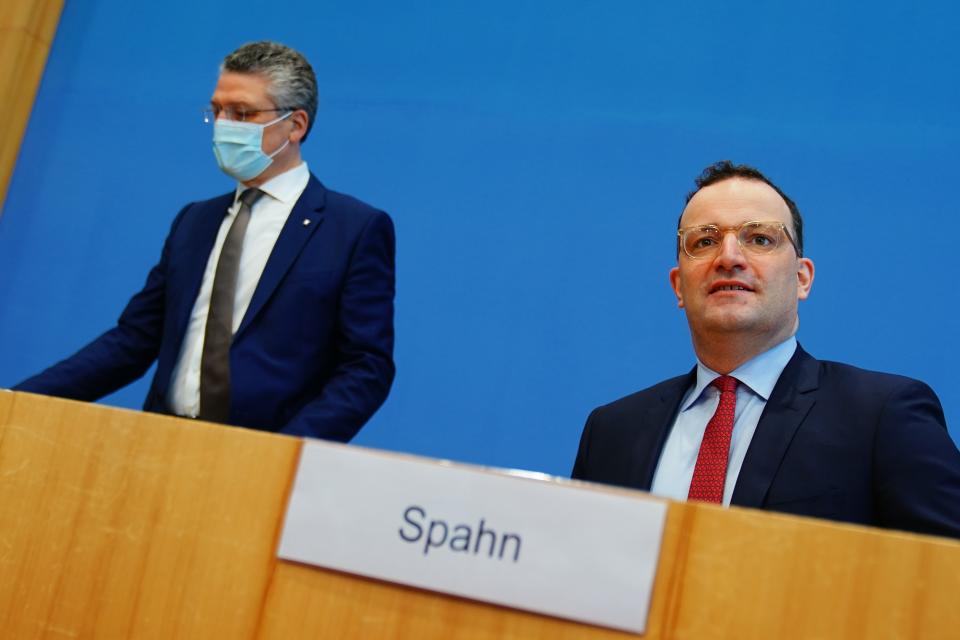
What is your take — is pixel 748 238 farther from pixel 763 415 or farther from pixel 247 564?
pixel 247 564

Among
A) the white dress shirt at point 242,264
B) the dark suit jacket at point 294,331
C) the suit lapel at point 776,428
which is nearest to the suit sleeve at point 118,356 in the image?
the dark suit jacket at point 294,331

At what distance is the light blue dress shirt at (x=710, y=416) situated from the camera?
4.25 feet

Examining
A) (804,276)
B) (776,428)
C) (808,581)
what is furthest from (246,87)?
(808,581)

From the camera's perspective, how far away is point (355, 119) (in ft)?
8.09

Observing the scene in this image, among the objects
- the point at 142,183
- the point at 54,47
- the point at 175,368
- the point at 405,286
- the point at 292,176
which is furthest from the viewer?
the point at 54,47

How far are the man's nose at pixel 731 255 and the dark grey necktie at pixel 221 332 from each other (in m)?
0.79

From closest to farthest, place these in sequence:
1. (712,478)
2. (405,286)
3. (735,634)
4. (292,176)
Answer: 1. (735,634)
2. (712,478)
3. (292,176)
4. (405,286)

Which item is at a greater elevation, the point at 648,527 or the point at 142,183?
the point at 142,183

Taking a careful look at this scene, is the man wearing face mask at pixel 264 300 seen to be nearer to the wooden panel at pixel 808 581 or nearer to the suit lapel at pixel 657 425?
the suit lapel at pixel 657 425

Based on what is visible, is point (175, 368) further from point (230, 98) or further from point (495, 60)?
point (495, 60)

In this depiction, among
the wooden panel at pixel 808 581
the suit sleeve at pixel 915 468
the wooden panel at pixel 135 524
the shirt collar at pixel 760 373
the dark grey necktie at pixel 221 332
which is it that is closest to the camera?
the wooden panel at pixel 808 581

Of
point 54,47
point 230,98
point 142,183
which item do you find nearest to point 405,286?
point 230,98

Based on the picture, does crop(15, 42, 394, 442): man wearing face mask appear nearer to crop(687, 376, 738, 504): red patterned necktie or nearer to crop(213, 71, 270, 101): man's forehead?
crop(213, 71, 270, 101): man's forehead

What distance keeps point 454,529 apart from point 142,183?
215 centimetres
